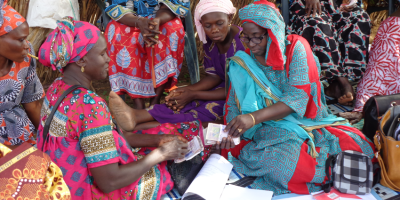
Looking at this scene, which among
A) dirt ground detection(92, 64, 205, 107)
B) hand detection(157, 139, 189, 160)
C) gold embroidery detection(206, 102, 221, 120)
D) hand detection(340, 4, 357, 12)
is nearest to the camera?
hand detection(157, 139, 189, 160)

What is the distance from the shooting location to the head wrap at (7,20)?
2793mm

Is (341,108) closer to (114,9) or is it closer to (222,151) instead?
(222,151)

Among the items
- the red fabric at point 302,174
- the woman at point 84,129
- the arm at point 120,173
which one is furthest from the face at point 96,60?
the red fabric at point 302,174

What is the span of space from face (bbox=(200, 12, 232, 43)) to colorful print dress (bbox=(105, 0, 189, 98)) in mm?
519

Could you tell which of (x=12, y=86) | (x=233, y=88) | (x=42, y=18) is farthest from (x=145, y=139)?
(x=42, y=18)

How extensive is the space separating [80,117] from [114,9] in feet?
7.03

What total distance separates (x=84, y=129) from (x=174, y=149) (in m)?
0.68

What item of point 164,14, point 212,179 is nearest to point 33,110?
point 164,14

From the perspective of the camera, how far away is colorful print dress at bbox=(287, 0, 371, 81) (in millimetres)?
4055

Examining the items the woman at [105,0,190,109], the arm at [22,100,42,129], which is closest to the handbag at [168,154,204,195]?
the woman at [105,0,190,109]

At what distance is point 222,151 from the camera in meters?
3.14

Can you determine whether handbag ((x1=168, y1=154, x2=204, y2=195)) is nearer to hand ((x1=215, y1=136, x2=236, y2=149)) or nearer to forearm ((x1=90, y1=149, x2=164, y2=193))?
hand ((x1=215, y1=136, x2=236, y2=149))

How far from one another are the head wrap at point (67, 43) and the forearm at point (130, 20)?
1688mm

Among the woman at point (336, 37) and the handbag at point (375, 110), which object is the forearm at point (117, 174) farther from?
the woman at point (336, 37)
